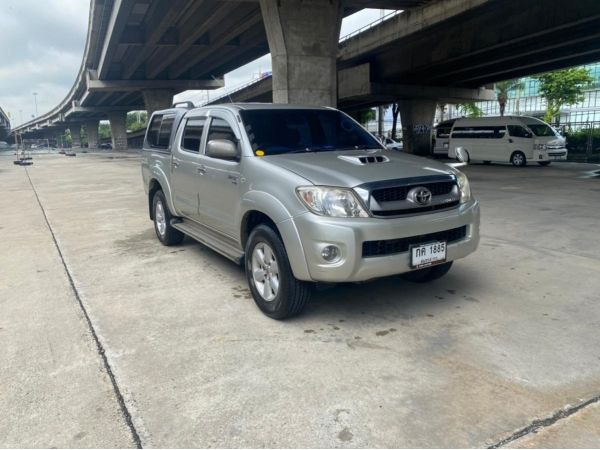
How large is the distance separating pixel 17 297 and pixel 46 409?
241 cm

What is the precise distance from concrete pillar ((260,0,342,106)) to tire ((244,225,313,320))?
1153cm

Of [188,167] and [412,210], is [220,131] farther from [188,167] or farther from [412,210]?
[412,210]

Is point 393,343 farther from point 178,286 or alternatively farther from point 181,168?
point 181,168

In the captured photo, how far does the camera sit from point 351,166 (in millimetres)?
4086

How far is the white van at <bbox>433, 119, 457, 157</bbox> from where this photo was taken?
26.1 meters

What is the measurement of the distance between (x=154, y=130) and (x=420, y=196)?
4.62 meters

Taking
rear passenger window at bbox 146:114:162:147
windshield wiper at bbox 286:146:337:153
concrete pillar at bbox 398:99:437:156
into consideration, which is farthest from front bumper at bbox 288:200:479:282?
concrete pillar at bbox 398:99:437:156

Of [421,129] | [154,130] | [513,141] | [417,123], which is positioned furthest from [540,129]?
[154,130]

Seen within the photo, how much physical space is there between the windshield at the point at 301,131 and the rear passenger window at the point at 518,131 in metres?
17.2

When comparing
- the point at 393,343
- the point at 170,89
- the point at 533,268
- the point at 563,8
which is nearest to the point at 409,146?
the point at 563,8

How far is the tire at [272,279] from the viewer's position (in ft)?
12.8

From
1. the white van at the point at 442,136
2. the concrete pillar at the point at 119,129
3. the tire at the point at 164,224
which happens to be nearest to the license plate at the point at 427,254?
the tire at the point at 164,224

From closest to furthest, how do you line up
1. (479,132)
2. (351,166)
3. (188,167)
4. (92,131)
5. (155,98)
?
1. (351,166)
2. (188,167)
3. (479,132)
4. (155,98)
5. (92,131)

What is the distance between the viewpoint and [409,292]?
469cm
